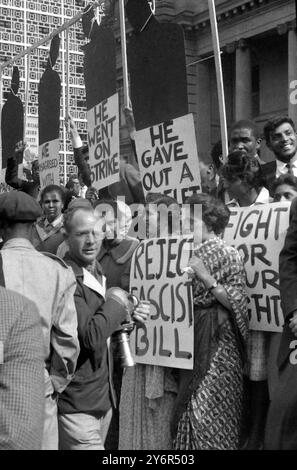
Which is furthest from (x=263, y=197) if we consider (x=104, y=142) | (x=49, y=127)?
(x=49, y=127)

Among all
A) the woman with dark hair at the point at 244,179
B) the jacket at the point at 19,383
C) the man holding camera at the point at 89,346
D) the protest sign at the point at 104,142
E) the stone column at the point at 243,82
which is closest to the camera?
the jacket at the point at 19,383

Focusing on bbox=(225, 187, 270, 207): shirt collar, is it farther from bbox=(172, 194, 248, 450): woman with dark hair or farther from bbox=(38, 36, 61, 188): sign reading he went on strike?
bbox=(38, 36, 61, 188): sign reading he went on strike

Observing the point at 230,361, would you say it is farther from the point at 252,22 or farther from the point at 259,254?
the point at 252,22

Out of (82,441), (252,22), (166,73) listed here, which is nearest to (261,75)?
(252,22)

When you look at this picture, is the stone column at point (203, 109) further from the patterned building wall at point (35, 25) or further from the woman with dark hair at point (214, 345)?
the woman with dark hair at point (214, 345)

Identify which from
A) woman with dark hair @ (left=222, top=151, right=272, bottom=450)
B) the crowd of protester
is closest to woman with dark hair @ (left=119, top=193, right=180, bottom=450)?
the crowd of protester

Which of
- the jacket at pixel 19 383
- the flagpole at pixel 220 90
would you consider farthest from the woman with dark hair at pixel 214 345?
the jacket at pixel 19 383

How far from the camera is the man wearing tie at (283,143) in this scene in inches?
206

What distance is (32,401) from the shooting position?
1990 mm

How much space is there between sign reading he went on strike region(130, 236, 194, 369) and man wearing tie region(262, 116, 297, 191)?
823mm

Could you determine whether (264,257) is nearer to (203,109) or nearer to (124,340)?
(124,340)

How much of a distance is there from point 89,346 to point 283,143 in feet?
6.96

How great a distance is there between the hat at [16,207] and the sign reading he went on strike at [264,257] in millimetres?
1478
